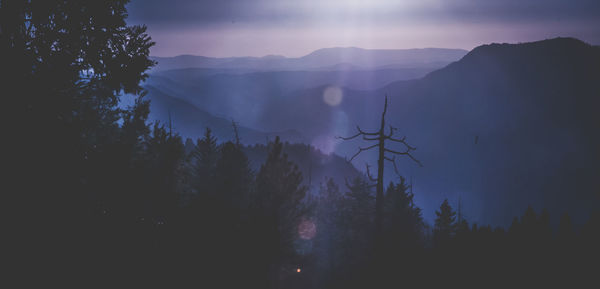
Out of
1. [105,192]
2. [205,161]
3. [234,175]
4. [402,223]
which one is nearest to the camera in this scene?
[105,192]

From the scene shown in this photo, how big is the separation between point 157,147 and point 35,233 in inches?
642

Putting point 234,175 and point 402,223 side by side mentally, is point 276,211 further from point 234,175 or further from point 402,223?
point 402,223

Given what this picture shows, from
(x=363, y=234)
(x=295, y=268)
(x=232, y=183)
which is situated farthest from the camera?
(x=363, y=234)

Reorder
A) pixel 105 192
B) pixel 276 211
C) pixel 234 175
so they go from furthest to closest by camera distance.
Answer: pixel 234 175
pixel 276 211
pixel 105 192

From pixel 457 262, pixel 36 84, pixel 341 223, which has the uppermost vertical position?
pixel 36 84

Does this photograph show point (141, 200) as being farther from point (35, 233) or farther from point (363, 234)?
point (363, 234)

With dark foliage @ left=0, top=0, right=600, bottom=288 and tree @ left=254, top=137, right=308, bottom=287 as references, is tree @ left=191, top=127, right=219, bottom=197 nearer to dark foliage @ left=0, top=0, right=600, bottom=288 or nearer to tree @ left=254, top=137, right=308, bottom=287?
dark foliage @ left=0, top=0, right=600, bottom=288

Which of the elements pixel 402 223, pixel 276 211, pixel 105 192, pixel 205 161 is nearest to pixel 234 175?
pixel 205 161

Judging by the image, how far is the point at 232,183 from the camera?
21.2m

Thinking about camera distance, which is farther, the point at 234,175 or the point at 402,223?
the point at 402,223

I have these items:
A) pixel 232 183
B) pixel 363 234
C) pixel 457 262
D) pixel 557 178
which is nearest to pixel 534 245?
pixel 457 262

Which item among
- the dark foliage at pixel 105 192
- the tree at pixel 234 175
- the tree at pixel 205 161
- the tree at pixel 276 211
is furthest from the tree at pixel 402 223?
the tree at pixel 276 211

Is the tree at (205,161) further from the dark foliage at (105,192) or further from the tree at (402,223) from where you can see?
the tree at (402,223)

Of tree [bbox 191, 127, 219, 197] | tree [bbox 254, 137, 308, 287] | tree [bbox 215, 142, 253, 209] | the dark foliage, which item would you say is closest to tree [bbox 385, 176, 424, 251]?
the dark foliage
